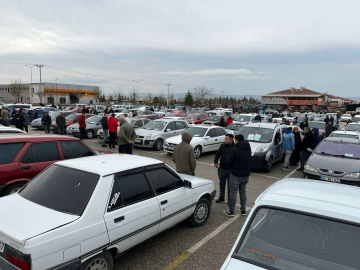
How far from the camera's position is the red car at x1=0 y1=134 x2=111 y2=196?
5.29 meters

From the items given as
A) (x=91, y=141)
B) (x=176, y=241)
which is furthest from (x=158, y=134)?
(x=176, y=241)

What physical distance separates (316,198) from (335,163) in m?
5.92

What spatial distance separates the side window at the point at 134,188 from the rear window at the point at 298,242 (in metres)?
1.76

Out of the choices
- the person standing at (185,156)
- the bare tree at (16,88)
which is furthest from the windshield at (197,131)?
the bare tree at (16,88)

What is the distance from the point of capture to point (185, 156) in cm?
619

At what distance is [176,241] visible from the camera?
4.65 metres

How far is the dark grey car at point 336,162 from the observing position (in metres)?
7.19

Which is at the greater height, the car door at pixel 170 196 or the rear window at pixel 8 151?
the rear window at pixel 8 151

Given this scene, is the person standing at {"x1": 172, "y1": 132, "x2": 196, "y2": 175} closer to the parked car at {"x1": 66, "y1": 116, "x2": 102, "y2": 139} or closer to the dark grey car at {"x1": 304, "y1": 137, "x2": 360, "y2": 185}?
the dark grey car at {"x1": 304, "y1": 137, "x2": 360, "y2": 185}

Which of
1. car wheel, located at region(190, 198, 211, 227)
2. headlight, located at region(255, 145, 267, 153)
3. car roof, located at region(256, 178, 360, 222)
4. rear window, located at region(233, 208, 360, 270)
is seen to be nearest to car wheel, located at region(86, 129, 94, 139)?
headlight, located at region(255, 145, 267, 153)

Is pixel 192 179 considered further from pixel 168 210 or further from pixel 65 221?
pixel 65 221

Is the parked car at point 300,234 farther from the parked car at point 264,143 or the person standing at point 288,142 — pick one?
the person standing at point 288,142

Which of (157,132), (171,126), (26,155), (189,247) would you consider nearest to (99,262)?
(189,247)

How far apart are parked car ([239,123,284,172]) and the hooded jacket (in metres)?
4.32
